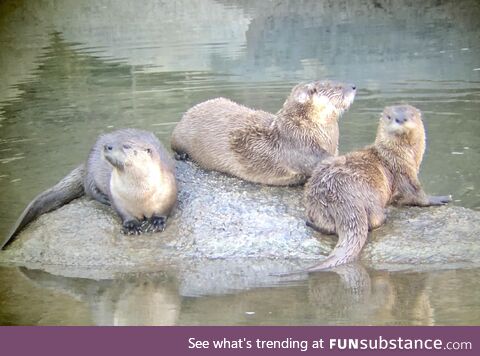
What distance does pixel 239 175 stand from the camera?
173 inches

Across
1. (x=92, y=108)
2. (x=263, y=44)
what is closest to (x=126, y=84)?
(x=92, y=108)

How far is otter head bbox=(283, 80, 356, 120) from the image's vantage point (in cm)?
435

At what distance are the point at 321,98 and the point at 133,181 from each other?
100 centimetres

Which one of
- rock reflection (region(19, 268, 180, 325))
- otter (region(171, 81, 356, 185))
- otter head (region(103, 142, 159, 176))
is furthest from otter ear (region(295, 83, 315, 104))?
rock reflection (region(19, 268, 180, 325))

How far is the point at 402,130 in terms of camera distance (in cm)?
411

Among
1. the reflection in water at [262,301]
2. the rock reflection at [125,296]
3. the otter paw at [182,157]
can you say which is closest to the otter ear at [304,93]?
the otter paw at [182,157]

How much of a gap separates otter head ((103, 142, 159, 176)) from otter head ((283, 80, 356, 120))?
2.60ft

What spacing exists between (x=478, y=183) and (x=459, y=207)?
29.9 inches

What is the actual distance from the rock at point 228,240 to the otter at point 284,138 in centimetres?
16

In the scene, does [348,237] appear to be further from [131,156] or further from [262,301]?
[131,156]

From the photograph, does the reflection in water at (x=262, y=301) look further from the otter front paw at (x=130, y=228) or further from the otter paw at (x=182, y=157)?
the otter paw at (x=182, y=157)

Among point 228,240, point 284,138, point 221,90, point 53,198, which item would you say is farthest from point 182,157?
point 221,90

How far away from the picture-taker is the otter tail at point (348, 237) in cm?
371

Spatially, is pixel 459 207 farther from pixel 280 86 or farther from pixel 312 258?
pixel 280 86
